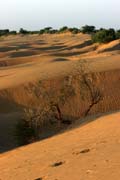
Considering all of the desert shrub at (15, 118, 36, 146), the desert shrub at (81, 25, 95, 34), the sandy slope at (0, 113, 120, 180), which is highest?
the sandy slope at (0, 113, 120, 180)

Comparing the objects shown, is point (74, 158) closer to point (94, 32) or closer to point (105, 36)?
point (105, 36)

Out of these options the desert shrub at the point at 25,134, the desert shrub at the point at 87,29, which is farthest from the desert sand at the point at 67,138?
the desert shrub at the point at 87,29

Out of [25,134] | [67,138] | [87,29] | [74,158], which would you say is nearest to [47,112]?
[25,134]

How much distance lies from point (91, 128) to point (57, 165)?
5.64 m

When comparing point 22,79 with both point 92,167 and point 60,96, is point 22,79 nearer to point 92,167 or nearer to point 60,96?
point 60,96

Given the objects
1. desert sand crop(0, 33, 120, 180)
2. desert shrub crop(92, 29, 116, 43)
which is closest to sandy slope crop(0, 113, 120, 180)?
desert sand crop(0, 33, 120, 180)

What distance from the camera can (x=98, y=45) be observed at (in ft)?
210

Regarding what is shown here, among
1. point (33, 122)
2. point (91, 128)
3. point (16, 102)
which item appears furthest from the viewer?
point (16, 102)

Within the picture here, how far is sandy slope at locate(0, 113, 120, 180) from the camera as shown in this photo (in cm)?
828

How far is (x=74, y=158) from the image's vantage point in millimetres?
9852

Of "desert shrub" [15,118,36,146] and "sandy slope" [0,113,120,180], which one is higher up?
"sandy slope" [0,113,120,180]

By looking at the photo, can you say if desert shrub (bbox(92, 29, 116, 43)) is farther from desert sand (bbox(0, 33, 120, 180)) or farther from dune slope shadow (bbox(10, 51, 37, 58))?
desert sand (bbox(0, 33, 120, 180))

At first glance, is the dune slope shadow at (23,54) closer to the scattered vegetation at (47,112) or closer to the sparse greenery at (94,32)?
the sparse greenery at (94,32)

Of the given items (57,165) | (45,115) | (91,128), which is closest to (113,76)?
(45,115)
